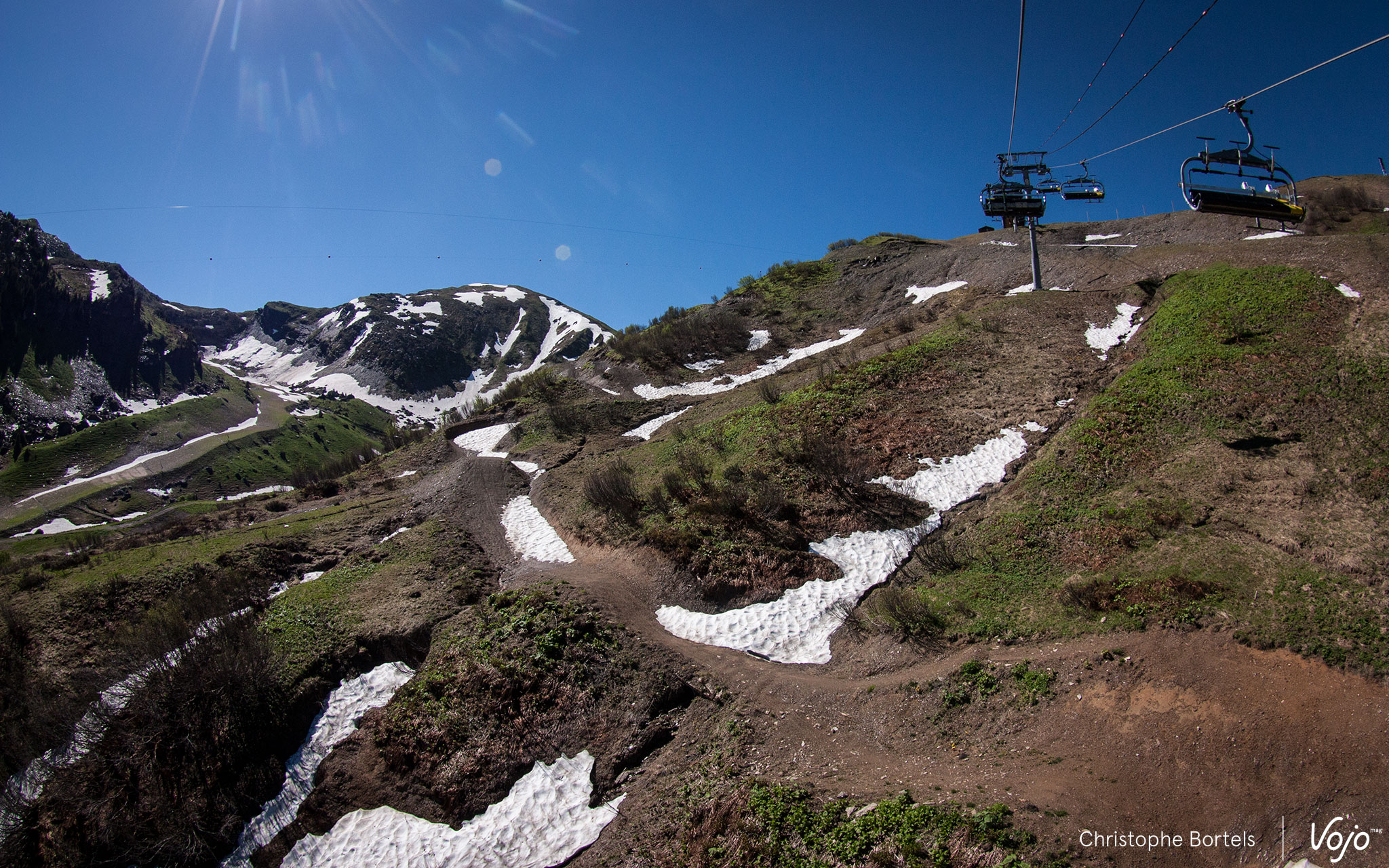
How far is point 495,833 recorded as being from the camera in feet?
35.8

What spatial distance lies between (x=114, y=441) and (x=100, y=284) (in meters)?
88.0

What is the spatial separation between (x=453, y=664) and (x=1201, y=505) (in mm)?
19304

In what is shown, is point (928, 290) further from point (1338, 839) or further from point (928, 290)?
point (1338, 839)

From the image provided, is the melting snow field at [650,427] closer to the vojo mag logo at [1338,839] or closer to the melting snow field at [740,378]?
the melting snow field at [740,378]

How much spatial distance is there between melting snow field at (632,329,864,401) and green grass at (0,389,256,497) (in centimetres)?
10614

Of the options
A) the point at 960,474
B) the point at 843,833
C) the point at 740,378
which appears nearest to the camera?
the point at 843,833

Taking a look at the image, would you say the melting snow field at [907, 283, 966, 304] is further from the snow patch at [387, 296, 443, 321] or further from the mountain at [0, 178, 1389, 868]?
the snow patch at [387, 296, 443, 321]

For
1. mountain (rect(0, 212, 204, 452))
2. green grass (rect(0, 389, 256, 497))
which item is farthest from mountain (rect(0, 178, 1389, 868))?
mountain (rect(0, 212, 204, 452))

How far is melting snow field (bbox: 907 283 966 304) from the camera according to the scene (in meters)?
40.0

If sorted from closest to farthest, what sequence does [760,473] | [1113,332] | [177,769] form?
1. [177,769]
2. [760,473]
3. [1113,332]

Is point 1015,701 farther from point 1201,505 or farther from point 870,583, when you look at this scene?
point 1201,505

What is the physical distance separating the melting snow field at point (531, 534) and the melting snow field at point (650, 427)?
8078 millimetres

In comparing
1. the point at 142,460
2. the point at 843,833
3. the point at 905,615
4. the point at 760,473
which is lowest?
the point at 843,833

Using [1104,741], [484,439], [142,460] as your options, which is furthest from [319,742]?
[142,460]
